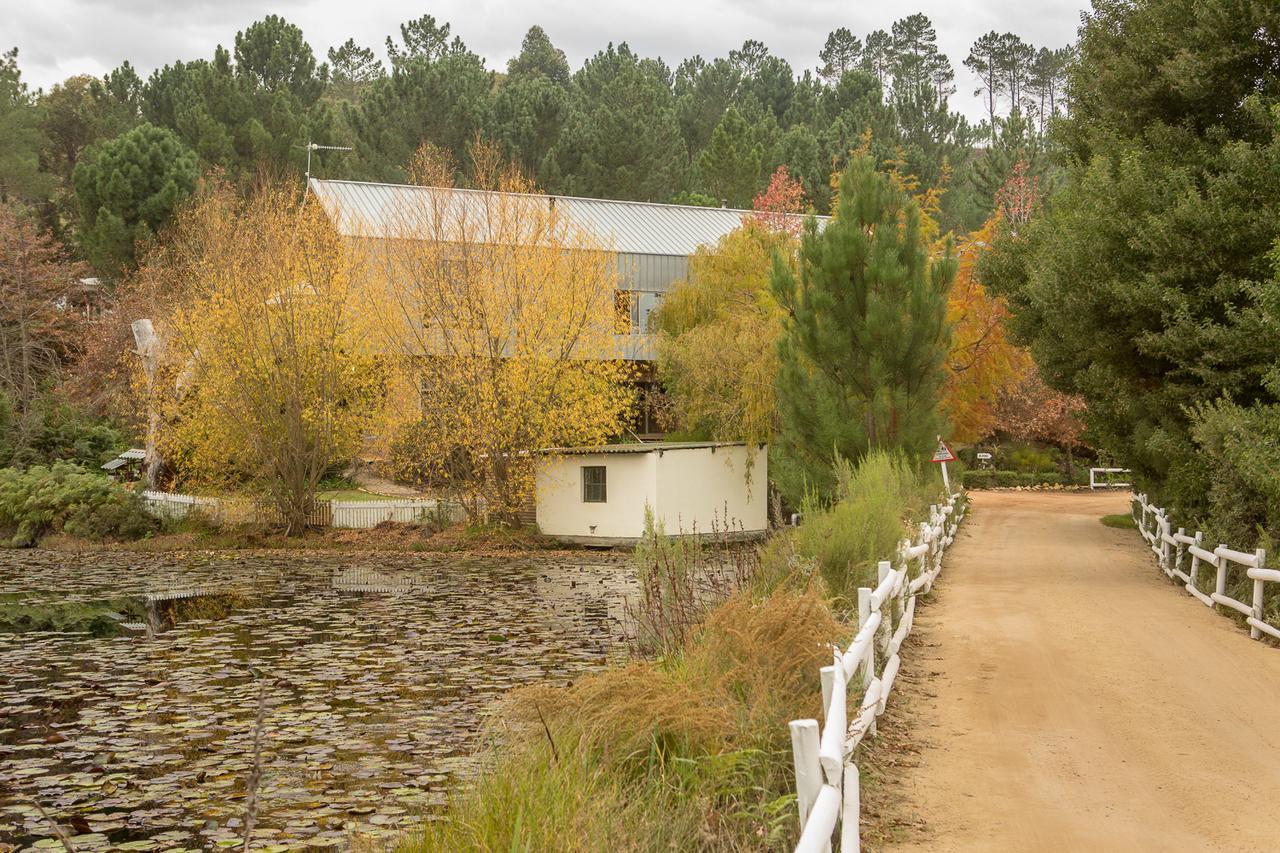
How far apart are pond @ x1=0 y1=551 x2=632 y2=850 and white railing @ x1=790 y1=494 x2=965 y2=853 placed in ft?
6.59

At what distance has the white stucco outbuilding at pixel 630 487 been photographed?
108 feet

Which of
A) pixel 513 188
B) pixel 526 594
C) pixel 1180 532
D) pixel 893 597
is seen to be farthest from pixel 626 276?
pixel 893 597

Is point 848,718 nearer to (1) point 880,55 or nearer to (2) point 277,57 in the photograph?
(2) point 277,57

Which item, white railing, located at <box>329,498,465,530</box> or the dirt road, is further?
white railing, located at <box>329,498,465,530</box>

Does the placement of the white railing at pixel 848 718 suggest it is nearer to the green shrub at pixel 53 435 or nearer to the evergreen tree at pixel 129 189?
the green shrub at pixel 53 435

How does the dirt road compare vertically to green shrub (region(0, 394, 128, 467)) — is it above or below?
below

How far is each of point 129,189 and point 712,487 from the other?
79.7ft

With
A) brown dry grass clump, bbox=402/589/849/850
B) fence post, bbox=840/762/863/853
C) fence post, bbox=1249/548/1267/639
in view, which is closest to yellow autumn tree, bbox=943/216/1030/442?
fence post, bbox=1249/548/1267/639

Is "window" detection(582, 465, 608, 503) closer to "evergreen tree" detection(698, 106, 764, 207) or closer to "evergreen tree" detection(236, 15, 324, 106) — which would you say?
"evergreen tree" detection(698, 106, 764, 207)

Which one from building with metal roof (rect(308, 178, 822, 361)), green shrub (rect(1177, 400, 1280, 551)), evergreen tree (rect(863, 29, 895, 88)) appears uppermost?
evergreen tree (rect(863, 29, 895, 88))

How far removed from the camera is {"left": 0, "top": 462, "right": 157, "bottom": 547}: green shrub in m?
33.3

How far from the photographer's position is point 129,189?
149 feet

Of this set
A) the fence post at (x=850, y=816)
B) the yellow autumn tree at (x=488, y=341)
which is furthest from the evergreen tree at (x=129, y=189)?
the fence post at (x=850, y=816)

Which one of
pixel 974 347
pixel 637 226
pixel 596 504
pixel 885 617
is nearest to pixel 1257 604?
pixel 885 617
